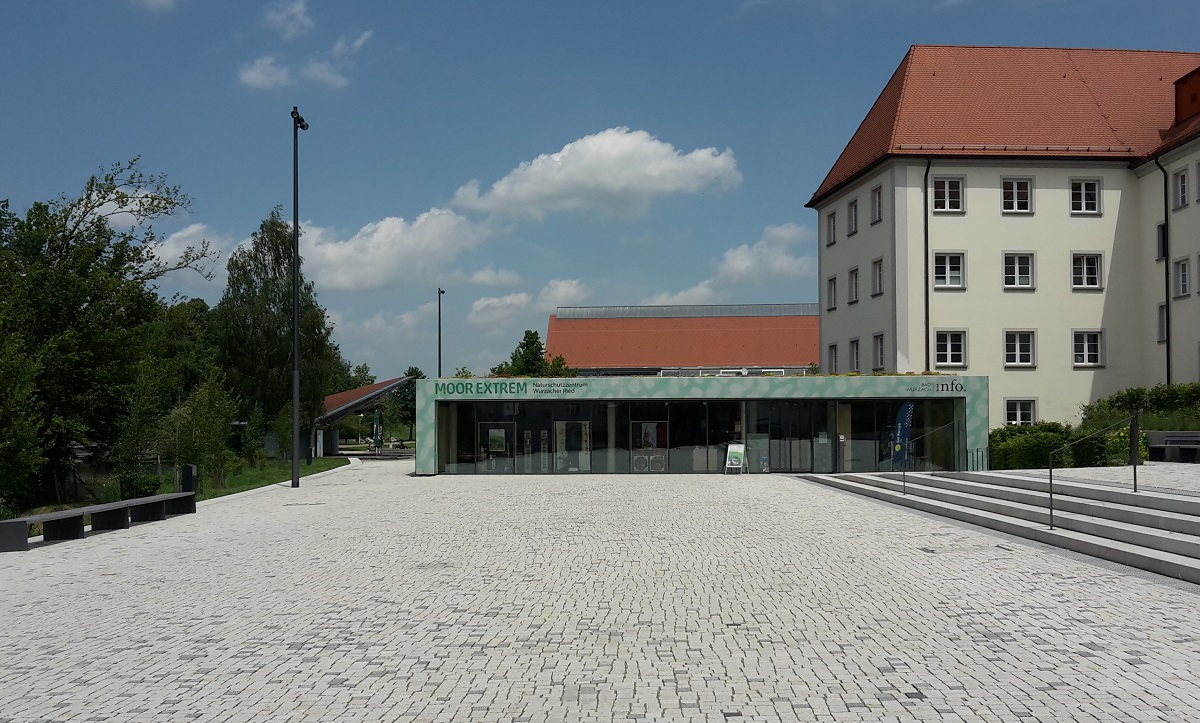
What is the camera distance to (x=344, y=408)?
178ft

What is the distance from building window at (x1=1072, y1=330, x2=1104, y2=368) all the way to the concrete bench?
1118cm

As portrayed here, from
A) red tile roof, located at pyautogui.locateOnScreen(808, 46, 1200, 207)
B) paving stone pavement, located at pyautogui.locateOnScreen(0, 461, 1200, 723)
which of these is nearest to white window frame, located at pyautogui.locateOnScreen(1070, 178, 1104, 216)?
red tile roof, located at pyautogui.locateOnScreen(808, 46, 1200, 207)

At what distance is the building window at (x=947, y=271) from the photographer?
38.7m

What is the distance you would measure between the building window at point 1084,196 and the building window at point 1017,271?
7.94 feet

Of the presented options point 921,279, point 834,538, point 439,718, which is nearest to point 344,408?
point 921,279

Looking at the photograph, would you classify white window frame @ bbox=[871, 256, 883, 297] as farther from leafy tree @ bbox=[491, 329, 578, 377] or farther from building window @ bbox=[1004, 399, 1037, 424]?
leafy tree @ bbox=[491, 329, 578, 377]

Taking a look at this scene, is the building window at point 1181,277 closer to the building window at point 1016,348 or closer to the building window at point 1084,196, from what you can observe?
the building window at point 1084,196

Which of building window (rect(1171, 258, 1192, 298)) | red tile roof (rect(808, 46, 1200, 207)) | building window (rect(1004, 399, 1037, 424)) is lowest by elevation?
building window (rect(1004, 399, 1037, 424))

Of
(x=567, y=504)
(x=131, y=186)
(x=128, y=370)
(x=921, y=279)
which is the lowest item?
(x=567, y=504)

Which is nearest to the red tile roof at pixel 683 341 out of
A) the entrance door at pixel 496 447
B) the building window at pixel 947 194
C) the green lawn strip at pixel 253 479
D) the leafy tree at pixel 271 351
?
the leafy tree at pixel 271 351

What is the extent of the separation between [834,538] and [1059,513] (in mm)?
3375

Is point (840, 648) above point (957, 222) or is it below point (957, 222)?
below

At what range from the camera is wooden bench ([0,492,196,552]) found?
15.3 meters

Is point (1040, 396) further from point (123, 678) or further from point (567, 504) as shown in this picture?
point (123, 678)
